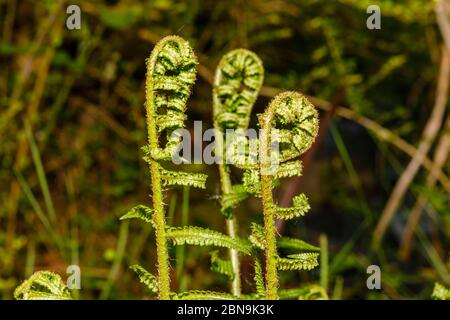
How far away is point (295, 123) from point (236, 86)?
25cm

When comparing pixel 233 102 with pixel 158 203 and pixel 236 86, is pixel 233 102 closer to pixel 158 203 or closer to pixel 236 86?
pixel 236 86

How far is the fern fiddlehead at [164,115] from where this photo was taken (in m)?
0.74

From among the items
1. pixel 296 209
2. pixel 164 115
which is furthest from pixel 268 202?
pixel 164 115

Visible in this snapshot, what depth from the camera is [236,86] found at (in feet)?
3.35

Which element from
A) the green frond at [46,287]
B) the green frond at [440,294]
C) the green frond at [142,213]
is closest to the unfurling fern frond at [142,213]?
the green frond at [142,213]

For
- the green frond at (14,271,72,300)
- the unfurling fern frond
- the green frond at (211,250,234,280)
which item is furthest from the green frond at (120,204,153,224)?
the green frond at (211,250,234,280)

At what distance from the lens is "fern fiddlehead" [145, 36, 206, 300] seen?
29.2 inches

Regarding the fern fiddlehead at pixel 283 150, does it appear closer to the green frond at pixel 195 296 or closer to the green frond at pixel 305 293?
the green frond at pixel 195 296

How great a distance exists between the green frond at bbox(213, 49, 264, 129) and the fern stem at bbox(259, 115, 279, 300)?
259mm

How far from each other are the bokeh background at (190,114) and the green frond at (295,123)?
1.19 m

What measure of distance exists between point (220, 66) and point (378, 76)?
4.15 ft
